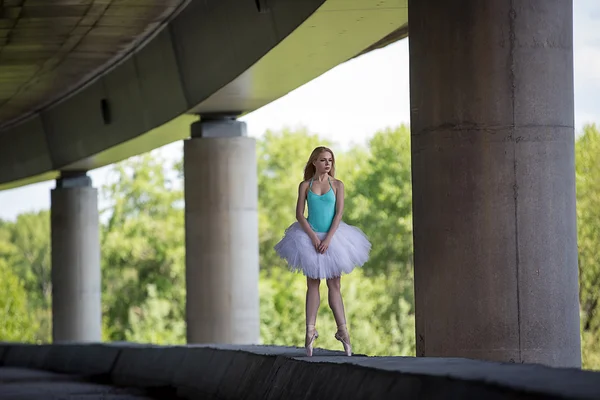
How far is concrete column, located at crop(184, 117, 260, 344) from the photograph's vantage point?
25.6 metres

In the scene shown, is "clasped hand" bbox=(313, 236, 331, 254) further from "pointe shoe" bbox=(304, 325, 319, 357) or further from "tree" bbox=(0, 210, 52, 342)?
"tree" bbox=(0, 210, 52, 342)

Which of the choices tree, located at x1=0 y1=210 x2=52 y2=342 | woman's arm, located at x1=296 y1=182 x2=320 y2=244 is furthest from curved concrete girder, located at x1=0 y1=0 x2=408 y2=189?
tree, located at x1=0 y1=210 x2=52 y2=342

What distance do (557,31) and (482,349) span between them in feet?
10.0

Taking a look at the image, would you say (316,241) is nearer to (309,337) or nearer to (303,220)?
(303,220)

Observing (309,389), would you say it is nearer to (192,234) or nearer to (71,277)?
(192,234)

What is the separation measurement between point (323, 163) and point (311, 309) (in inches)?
53.9

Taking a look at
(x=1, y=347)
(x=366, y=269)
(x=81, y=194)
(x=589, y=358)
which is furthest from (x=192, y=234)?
(x=366, y=269)

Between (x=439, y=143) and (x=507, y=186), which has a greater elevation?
(x=439, y=143)

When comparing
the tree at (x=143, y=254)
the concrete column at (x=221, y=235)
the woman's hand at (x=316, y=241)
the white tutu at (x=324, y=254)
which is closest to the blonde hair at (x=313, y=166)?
the white tutu at (x=324, y=254)

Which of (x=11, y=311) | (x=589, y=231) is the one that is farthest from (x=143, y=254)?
(x=589, y=231)

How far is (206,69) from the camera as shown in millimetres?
22047

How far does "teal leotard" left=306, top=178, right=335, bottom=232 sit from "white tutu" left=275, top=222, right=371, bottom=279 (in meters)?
0.09

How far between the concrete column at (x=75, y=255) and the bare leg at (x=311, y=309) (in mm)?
28540

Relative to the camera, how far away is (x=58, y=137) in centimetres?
3453
